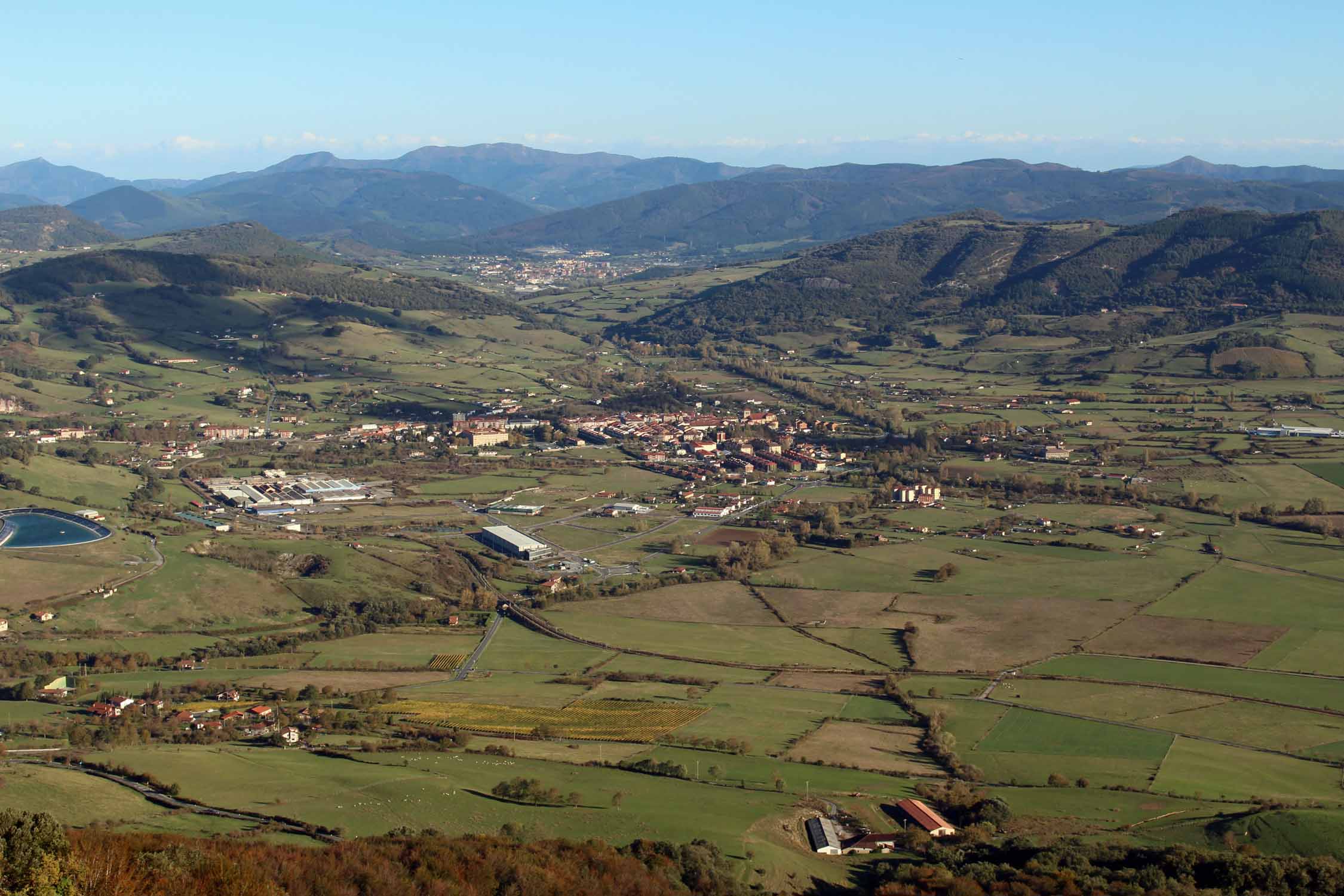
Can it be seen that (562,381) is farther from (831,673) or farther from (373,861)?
(373,861)

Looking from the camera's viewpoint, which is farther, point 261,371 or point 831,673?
point 261,371

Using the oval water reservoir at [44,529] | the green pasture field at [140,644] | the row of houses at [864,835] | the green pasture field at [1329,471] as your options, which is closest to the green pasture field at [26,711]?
the green pasture field at [140,644]

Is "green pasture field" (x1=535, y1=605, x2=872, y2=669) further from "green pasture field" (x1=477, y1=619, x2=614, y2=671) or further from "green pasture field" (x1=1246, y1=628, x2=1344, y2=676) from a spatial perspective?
"green pasture field" (x1=1246, y1=628, x2=1344, y2=676)

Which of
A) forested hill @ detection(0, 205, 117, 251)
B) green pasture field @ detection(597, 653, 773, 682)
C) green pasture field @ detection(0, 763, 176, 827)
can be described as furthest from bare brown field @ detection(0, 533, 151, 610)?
forested hill @ detection(0, 205, 117, 251)

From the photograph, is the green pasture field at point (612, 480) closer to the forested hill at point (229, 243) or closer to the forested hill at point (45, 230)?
the forested hill at point (229, 243)

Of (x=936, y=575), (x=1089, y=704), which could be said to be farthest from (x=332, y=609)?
(x=1089, y=704)

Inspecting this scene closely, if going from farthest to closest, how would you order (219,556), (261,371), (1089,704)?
(261,371) → (219,556) → (1089,704)
